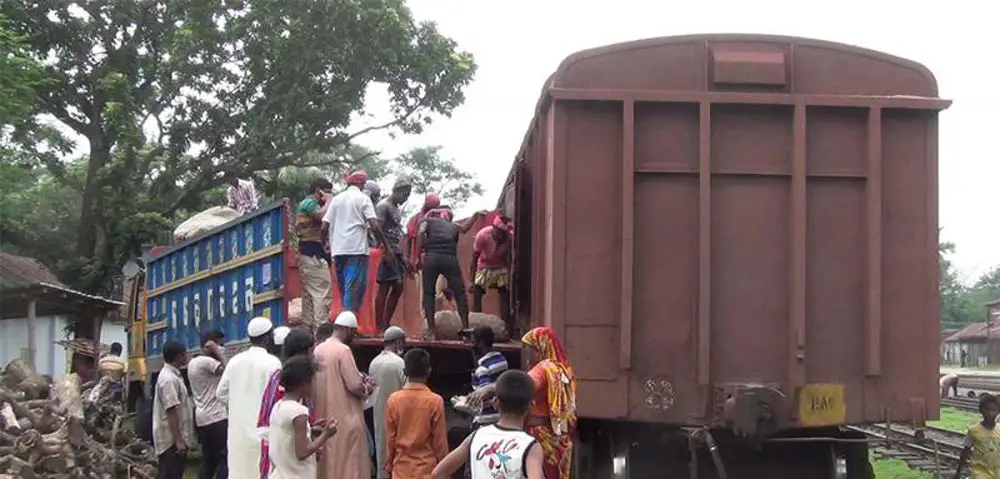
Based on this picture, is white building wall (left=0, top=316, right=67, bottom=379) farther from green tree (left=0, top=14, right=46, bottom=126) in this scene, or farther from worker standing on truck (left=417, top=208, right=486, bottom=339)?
worker standing on truck (left=417, top=208, right=486, bottom=339)

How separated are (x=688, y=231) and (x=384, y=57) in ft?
50.8

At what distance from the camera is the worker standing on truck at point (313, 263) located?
9.60 m

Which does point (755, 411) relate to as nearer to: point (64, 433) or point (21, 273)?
point (64, 433)

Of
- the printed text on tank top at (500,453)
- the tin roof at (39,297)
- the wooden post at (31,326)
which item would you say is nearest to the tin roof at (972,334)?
the tin roof at (39,297)

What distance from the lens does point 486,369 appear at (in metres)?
6.29

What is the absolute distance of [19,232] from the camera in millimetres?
24062

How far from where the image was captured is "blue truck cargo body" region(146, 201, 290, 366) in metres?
9.19

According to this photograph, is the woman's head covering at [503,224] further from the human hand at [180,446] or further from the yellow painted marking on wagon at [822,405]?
the yellow painted marking on wagon at [822,405]

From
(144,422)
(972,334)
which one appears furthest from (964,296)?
(144,422)

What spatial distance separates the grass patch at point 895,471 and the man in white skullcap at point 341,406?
22.2ft

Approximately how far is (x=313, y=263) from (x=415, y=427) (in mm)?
3930

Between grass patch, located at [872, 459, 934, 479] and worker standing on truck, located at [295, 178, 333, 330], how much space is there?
6130 mm

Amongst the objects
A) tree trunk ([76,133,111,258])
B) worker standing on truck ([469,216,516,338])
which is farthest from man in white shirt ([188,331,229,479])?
tree trunk ([76,133,111,258])

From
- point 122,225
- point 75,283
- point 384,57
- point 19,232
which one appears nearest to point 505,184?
point 384,57
